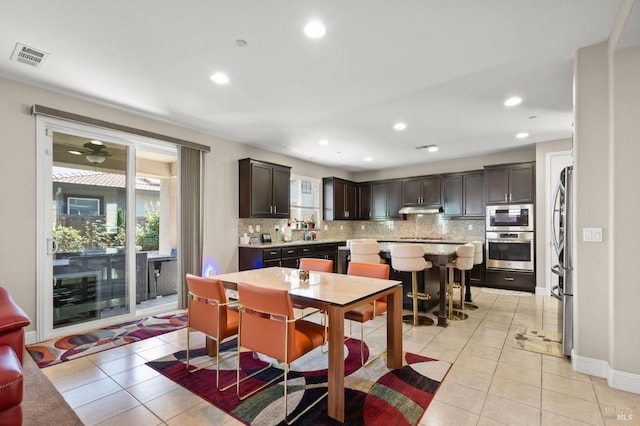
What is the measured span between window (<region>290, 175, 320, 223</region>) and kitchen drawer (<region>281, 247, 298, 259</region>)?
1.36 meters

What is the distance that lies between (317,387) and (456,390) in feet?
3.50

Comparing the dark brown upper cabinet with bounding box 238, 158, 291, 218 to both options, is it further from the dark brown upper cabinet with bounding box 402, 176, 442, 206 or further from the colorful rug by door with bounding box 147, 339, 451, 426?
the dark brown upper cabinet with bounding box 402, 176, 442, 206

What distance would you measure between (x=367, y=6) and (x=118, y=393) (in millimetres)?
3321

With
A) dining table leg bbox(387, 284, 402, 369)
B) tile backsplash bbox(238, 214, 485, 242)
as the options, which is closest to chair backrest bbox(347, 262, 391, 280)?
dining table leg bbox(387, 284, 402, 369)

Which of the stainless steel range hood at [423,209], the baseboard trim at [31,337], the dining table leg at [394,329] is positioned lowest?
the baseboard trim at [31,337]

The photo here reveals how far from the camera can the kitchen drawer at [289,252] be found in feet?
17.6

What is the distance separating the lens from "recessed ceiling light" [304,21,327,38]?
2262 mm

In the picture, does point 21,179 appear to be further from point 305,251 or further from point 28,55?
point 305,251

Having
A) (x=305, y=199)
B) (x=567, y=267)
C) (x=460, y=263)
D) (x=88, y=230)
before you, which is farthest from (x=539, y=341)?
(x=88, y=230)

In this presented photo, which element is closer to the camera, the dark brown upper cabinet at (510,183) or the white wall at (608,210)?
the white wall at (608,210)

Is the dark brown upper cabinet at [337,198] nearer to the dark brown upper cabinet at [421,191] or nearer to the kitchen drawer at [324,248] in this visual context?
the kitchen drawer at [324,248]

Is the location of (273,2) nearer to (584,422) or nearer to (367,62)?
(367,62)

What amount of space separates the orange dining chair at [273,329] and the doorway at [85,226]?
2644 millimetres

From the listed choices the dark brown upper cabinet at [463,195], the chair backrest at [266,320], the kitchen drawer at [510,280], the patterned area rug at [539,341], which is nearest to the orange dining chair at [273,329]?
the chair backrest at [266,320]
